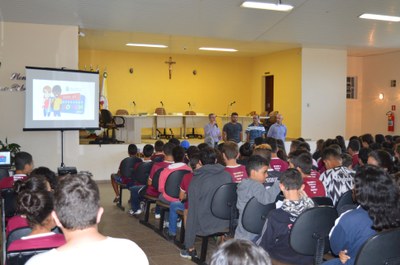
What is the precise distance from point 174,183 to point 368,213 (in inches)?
119

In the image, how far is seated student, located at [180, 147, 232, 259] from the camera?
4.48m

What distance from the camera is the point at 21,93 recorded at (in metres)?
9.21

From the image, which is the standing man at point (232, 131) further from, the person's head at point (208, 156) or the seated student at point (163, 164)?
the person's head at point (208, 156)

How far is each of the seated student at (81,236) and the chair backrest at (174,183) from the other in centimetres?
347

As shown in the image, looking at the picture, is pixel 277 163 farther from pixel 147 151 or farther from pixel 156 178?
pixel 147 151

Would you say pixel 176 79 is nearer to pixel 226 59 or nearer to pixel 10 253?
pixel 226 59

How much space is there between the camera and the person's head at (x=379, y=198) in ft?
8.25

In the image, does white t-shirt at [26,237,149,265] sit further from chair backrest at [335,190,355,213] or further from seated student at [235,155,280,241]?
chair backrest at [335,190,355,213]

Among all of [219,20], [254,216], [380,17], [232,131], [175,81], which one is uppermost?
[380,17]

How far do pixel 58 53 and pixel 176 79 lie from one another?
25.6 feet

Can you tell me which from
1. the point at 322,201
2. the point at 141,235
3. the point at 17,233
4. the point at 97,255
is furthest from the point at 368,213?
the point at 141,235

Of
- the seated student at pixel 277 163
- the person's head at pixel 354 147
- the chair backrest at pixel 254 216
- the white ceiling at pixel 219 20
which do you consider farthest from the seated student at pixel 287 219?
the white ceiling at pixel 219 20

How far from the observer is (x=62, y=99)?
8.78 m

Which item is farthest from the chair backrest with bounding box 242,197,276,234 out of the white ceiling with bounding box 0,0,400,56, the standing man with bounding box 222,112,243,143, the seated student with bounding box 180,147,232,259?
the standing man with bounding box 222,112,243,143
